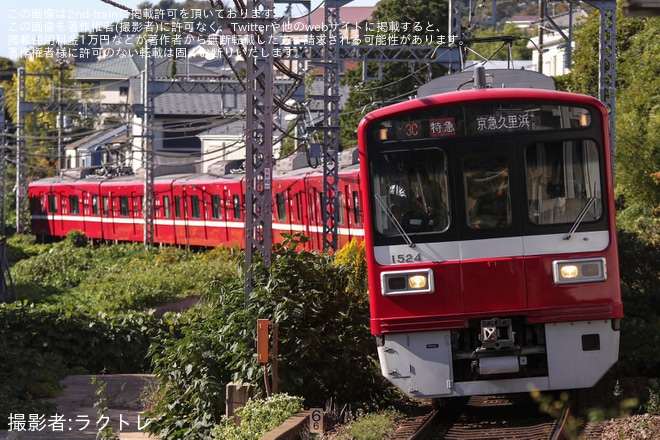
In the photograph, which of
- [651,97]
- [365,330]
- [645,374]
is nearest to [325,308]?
[365,330]

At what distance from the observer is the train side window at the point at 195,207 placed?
3347cm

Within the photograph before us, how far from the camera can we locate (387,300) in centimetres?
978

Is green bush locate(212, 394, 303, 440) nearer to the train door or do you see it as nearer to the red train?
the train door

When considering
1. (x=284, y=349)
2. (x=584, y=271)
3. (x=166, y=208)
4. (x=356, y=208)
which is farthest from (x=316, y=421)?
(x=166, y=208)

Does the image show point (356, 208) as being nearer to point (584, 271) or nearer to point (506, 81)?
point (506, 81)

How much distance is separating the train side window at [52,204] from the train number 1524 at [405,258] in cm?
3825

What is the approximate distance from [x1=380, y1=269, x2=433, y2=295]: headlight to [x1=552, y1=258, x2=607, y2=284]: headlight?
1.08m

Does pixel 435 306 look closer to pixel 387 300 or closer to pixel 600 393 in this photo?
pixel 387 300

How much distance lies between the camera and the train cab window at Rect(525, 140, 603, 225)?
31.8 feet

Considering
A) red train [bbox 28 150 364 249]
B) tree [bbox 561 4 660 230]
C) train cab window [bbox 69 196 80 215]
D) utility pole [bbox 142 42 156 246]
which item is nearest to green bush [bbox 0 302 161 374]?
red train [bbox 28 150 364 249]

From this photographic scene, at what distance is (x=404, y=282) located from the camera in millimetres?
9773

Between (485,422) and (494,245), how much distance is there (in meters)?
1.66

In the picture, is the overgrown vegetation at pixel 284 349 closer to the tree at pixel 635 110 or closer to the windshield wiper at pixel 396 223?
the windshield wiper at pixel 396 223

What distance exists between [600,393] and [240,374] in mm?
3513
